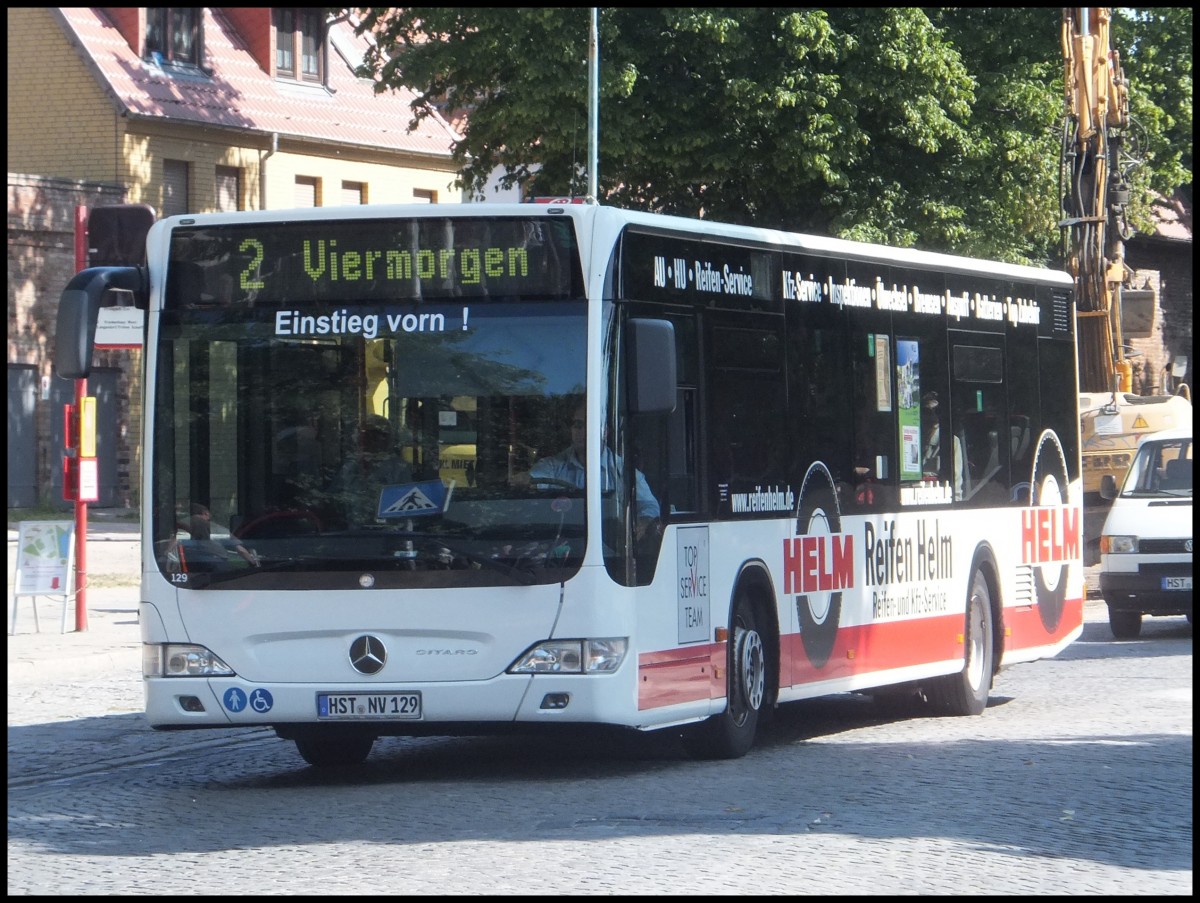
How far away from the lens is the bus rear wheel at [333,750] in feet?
38.8

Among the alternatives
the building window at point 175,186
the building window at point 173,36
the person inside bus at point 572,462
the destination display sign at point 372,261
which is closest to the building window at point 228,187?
the building window at point 175,186

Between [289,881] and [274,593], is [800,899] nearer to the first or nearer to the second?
[289,881]

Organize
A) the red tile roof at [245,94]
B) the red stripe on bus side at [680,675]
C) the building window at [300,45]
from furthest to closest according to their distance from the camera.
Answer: the building window at [300,45], the red tile roof at [245,94], the red stripe on bus side at [680,675]

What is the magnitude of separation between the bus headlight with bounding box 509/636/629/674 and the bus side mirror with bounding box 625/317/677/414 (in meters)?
1.11

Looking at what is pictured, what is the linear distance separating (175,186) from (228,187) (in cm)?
144

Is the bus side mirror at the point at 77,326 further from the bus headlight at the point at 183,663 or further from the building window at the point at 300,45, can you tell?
the building window at the point at 300,45

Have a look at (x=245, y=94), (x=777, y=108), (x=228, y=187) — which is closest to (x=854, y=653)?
(x=777, y=108)

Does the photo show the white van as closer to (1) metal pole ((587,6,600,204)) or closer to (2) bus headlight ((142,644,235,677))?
(1) metal pole ((587,6,600,204))

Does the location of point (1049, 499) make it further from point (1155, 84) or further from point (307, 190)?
point (307, 190)

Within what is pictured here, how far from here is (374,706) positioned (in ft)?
35.1

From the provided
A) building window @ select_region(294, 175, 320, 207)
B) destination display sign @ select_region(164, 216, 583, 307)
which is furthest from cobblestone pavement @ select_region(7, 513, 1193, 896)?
Answer: building window @ select_region(294, 175, 320, 207)

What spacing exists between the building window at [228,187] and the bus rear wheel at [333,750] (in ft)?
113

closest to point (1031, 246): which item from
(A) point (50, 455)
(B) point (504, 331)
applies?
(A) point (50, 455)

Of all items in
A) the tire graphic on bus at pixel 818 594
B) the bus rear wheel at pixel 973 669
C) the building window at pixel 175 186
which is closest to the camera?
the tire graphic on bus at pixel 818 594
